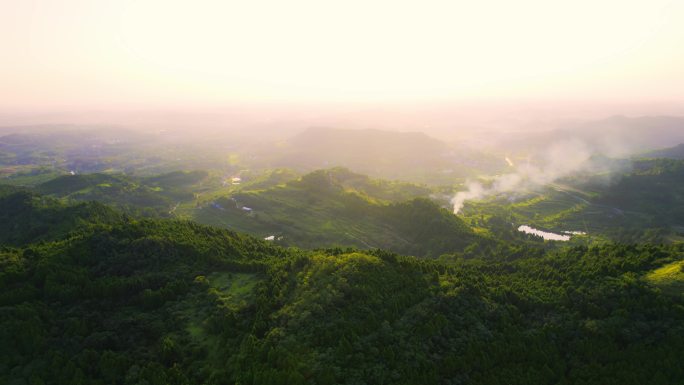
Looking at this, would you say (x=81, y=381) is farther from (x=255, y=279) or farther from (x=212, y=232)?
(x=212, y=232)

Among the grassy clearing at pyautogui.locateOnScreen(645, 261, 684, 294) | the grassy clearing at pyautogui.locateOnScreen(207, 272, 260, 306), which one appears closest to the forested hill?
the grassy clearing at pyautogui.locateOnScreen(645, 261, 684, 294)

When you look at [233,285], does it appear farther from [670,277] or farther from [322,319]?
[670,277]

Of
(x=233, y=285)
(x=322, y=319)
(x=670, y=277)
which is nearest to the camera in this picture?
(x=322, y=319)

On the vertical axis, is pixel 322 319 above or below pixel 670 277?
below

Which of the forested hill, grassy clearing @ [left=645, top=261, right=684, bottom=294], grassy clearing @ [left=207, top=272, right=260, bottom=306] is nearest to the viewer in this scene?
the forested hill

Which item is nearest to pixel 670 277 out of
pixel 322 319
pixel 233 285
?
pixel 322 319

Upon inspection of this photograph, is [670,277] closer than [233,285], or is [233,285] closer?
[670,277]

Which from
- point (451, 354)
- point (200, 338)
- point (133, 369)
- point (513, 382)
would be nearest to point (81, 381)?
point (133, 369)

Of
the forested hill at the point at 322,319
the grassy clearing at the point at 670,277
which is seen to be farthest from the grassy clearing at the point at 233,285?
the grassy clearing at the point at 670,277

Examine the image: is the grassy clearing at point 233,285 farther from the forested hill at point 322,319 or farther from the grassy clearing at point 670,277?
the grassy clearing at point 670,277

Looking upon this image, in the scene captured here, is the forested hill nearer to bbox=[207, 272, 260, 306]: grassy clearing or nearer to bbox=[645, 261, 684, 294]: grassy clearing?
bbox=[645, 261, 684, 294]: grassy clearing
